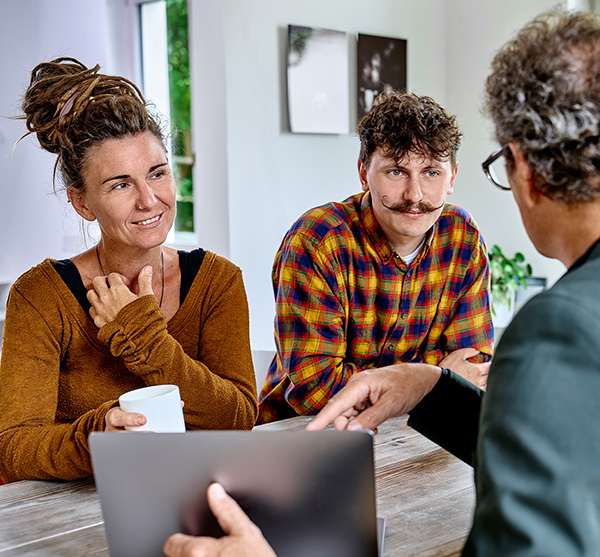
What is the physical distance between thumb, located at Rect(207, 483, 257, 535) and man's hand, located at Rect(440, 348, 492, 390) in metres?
0.98

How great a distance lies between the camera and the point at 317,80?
10.9ft

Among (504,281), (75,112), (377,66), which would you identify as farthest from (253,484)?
(377,66)

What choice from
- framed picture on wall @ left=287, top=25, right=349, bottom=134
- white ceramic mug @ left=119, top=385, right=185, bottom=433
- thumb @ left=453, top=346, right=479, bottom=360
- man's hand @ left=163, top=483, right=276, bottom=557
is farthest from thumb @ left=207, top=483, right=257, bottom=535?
framed picture on wall @ left=287, top=25, right=349, bottom=134

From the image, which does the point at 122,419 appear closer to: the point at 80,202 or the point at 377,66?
the point at 80,202

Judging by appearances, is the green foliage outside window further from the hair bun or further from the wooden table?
the wooden table

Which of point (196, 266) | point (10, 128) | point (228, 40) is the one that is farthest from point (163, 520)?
point (10, 128)

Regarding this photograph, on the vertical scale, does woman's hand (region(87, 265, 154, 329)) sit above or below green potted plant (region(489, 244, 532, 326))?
above

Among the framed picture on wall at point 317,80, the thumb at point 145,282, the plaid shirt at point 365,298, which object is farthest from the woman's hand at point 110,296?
the framed picture on wall at point 317,80

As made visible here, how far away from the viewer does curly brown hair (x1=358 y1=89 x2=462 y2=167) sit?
1.82 metres

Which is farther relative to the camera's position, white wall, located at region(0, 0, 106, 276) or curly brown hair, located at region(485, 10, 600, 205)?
white wall, located at region(0, 0, 106, 276)

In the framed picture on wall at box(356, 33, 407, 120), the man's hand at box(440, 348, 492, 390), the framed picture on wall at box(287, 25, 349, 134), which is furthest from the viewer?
the framed picture on wall at box(356, 33, 407, 120)

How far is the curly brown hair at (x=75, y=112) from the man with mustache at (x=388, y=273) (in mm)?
545

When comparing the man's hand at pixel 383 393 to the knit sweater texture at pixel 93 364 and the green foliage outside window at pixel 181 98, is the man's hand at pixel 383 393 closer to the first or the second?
the knit sweater texture at pixel 93 364

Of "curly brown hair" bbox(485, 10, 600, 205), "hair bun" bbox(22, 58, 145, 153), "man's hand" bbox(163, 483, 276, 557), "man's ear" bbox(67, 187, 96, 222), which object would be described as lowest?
"man's hand" bbox(163, 483, 276, 557)
